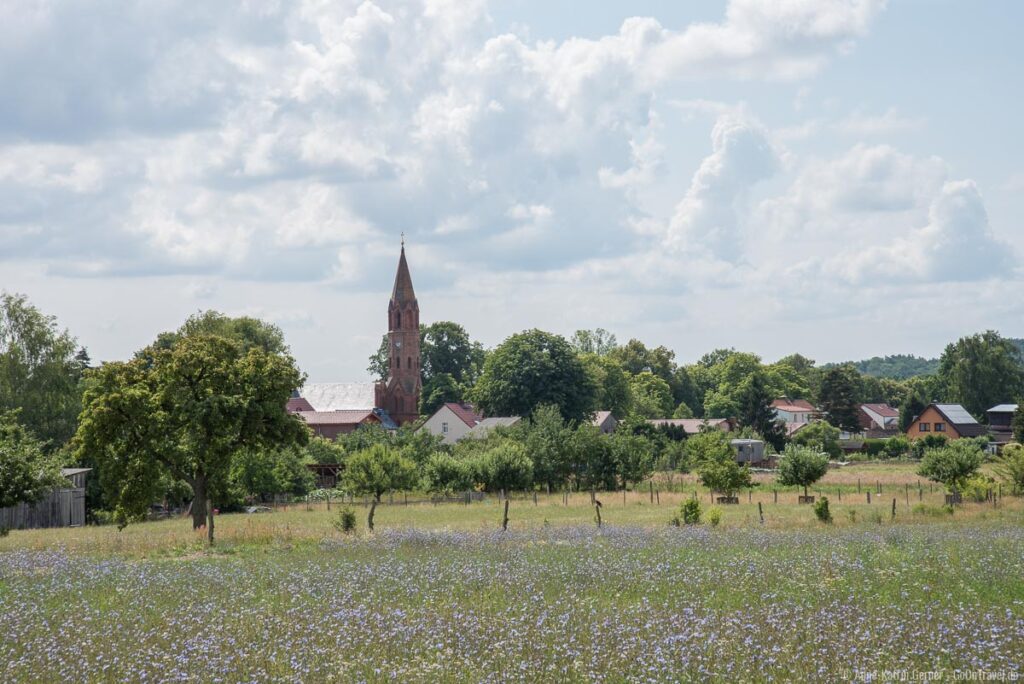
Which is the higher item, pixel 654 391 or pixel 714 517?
pixel 654 391

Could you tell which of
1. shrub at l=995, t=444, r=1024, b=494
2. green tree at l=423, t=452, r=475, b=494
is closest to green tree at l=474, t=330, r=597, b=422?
green tree at l=423, t=452, r=475, b=494

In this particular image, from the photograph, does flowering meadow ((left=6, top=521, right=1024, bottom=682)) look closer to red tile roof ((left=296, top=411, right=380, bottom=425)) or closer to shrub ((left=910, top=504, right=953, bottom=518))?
shrub ((left=910, top=504, right=953, bottom=518))

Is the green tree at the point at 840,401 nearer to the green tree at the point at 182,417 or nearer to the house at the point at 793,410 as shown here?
the house at the point at 793,410

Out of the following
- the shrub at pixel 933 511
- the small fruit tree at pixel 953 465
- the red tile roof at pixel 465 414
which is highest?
the red tile roof at pixel 465 414

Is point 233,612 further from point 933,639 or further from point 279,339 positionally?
point 279,339

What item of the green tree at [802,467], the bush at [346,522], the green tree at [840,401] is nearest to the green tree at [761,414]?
the green tree at [840,401]

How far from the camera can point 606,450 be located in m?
71.6

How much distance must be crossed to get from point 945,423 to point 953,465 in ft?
268

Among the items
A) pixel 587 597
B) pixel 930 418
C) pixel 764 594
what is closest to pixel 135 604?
pixel 587 597

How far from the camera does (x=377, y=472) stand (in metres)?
59.9

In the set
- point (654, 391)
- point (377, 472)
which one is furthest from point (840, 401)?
point (377, 472)

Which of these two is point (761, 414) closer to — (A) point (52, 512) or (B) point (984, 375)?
(B) point (984, 375)

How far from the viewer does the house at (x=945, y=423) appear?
124 meters

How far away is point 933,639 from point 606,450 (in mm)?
58179
